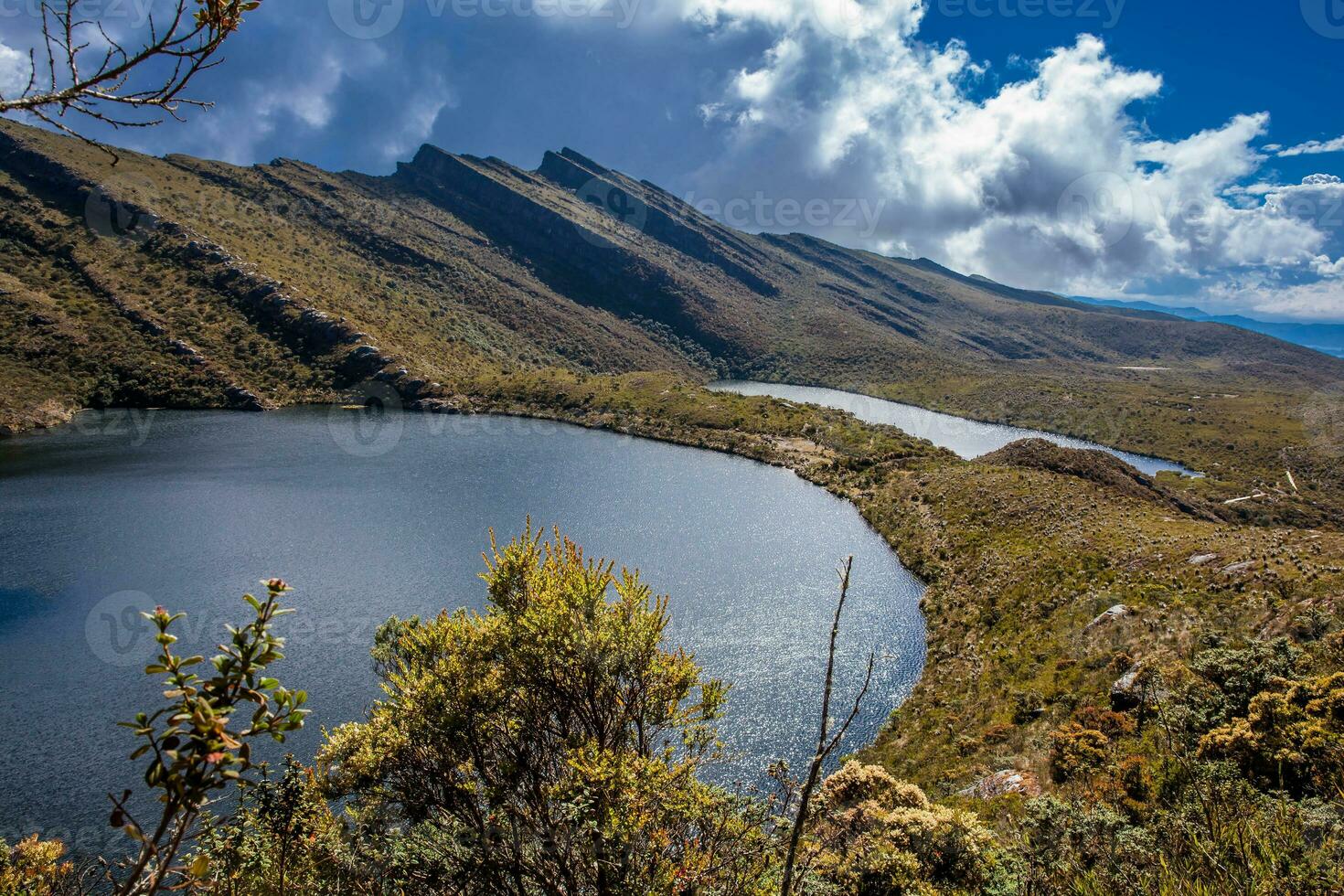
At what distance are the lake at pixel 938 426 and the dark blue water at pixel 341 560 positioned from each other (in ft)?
169

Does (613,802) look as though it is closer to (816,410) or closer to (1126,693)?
(1126,693)

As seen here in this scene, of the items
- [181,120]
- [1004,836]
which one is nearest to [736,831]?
[1004,836]

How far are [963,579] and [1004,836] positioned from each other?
32.0 m

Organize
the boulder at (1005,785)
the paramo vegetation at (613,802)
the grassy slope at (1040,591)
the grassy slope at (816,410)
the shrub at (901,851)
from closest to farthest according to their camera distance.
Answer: the paramo vegetation at (613,802), the shrub at (901,851), the boulder at (1005,785), the grassy slope at (1040,591), the grassy slope at (816,410)

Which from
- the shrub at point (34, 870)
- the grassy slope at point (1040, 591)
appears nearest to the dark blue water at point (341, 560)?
the grassy slope at point (1040, 591)

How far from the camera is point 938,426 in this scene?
14075 cm

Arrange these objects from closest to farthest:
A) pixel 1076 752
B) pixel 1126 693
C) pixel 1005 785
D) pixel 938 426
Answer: pixel 1076 752
pixel 1005 785
pixel 1126 693
pixel 938 426

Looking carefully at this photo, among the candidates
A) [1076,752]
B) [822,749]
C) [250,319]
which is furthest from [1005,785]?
[250,319]

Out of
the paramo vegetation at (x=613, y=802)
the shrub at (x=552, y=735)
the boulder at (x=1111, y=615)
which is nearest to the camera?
the paramo vegetation at (x=613, y=802)

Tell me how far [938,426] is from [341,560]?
12653cm

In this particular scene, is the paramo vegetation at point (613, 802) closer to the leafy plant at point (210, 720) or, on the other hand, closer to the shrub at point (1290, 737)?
the shrub at point (1290, 737)

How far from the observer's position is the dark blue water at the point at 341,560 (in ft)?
99.1

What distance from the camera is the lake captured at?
116044 mm

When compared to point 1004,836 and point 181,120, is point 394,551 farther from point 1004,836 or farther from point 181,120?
point 181,120
